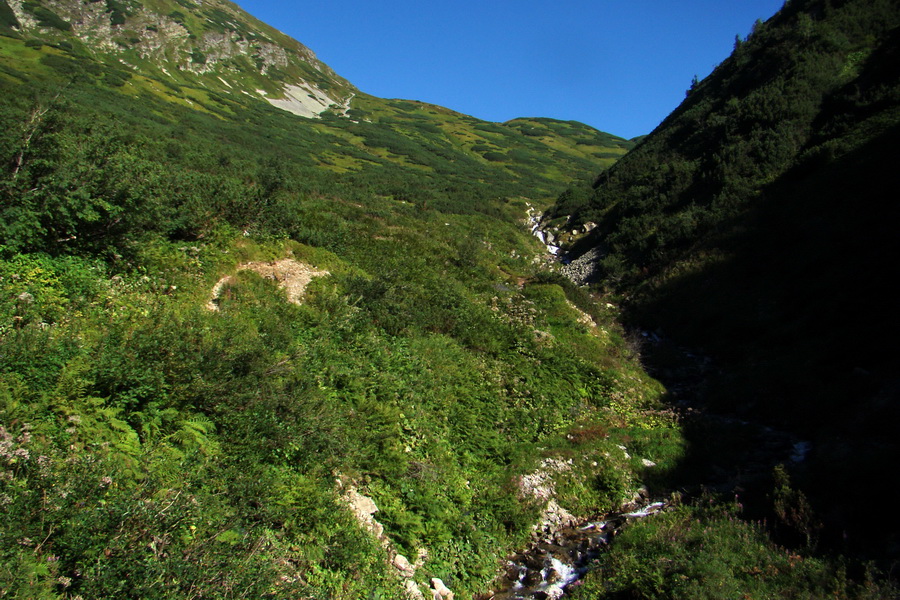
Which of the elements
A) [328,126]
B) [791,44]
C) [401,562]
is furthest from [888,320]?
[328,126]

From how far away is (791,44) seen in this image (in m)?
33.0

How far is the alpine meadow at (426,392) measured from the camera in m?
5.42

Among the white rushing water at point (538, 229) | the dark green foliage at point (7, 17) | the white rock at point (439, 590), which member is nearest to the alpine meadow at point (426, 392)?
the white rock at point (439, 590)

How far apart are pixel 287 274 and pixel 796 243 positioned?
63.0 feet

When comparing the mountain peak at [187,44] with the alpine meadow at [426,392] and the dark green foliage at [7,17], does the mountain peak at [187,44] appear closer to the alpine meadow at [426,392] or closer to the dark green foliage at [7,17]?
the dark green foliage at [7,17]

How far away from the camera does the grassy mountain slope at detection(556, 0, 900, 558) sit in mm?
10531

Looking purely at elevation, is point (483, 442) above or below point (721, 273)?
below

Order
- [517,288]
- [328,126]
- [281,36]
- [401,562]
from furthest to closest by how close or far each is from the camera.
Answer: [281,36] → [328,126] → [517,288] → [401,562]

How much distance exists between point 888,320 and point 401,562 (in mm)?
14244

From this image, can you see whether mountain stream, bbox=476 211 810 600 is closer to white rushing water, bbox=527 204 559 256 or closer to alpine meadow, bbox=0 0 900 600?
alpine meadow, bbox=0 0 900 600

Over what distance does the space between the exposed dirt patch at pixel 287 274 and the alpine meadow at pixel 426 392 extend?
0.11 meters

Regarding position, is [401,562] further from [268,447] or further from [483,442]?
[483,442]

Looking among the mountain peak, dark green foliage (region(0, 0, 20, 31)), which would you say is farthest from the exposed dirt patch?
dark green foliage (region(0, 0, 20, 31))

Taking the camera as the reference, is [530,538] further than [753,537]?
Yes
